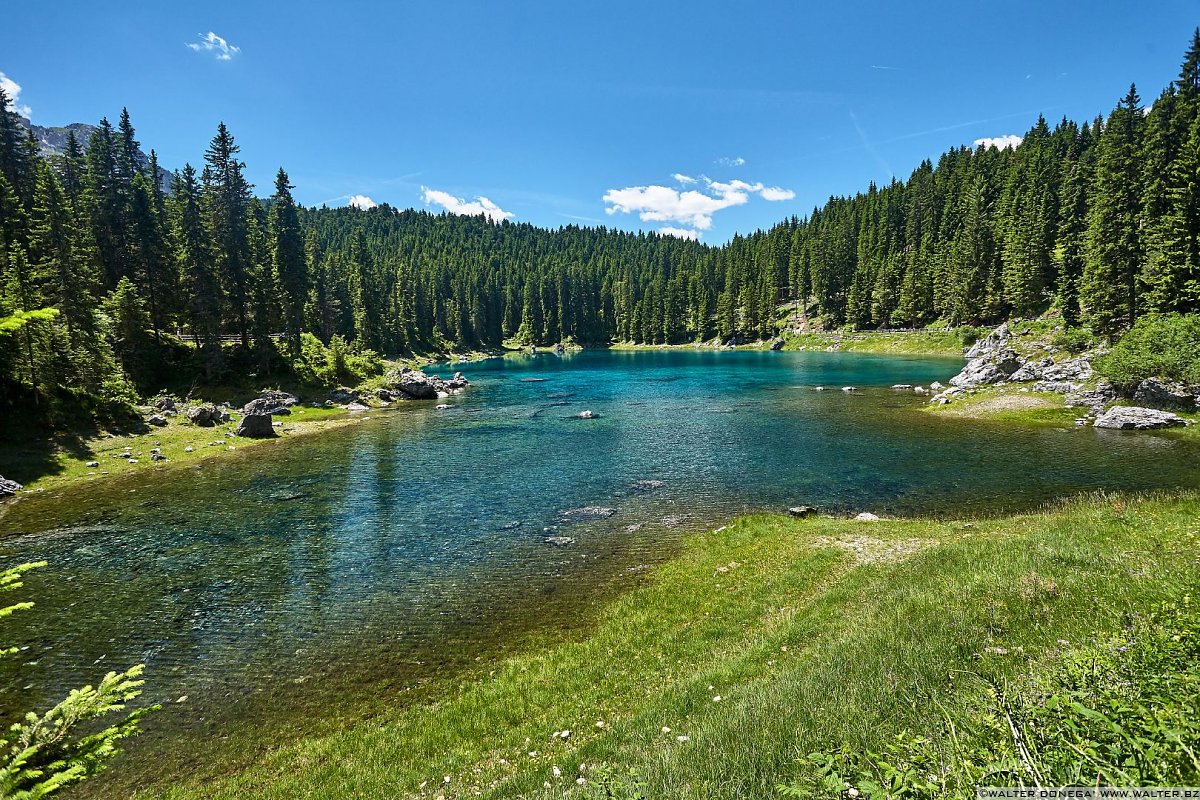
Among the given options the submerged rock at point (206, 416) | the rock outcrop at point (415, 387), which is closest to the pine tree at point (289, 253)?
the rock outcrop at point (415, 387)

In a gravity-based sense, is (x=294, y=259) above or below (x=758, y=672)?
above

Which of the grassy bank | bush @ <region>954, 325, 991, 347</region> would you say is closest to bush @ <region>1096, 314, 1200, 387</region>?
the grassy bank

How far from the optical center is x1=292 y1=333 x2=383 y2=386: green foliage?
72.3 m

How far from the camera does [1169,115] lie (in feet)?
236

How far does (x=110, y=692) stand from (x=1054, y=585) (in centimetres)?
1761

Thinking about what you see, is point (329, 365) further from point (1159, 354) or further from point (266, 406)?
point (1159, 354)

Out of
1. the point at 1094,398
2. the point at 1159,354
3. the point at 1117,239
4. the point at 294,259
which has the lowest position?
the point at 1094,398

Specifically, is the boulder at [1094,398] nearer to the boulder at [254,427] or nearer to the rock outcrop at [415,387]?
the boulder at [254,427]

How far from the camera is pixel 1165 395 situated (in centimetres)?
3925

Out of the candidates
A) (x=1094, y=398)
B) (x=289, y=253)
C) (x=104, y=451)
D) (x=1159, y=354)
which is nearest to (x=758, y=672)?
(x=104, y=451)

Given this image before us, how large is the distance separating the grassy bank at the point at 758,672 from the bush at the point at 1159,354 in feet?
102

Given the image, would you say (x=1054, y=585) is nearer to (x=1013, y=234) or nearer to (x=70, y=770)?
(x=70, y=770)

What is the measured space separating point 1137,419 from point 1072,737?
46.9m

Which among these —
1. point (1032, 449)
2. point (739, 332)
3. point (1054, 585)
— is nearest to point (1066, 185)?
point (739, 332)
